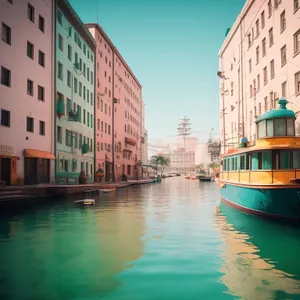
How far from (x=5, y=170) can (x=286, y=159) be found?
19.6 m

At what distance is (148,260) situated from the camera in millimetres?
8570

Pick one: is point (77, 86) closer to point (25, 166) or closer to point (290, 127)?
point (25, 166)

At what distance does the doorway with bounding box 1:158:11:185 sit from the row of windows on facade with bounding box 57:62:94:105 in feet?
43.6

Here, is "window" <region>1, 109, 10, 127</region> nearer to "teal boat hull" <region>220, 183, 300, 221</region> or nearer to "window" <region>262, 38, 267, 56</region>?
"teal boat hull" <region>220, 183, 300, 221</region>

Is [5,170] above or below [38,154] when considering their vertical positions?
below

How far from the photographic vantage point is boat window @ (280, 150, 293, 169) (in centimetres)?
1471

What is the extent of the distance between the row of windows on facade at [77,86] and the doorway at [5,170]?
523 inches

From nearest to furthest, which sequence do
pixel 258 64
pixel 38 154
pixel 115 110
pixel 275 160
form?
pixel 275 160, pixel 38 154, pixel 258 64, pixel 115 110

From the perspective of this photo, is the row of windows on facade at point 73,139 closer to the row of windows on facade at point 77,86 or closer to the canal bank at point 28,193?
the row of windows on facade at point 77,86

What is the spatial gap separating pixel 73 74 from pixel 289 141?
31081 millimetres

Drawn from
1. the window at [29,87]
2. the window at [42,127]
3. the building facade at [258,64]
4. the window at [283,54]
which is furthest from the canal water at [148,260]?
the window at [42,127]

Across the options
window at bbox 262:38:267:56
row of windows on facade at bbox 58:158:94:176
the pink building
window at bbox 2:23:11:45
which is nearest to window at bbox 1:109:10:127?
window at bbox 2:23:11:45

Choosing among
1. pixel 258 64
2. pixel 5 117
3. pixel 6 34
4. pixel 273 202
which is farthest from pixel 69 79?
pixel 273 202

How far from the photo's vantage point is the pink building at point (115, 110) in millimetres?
53875
